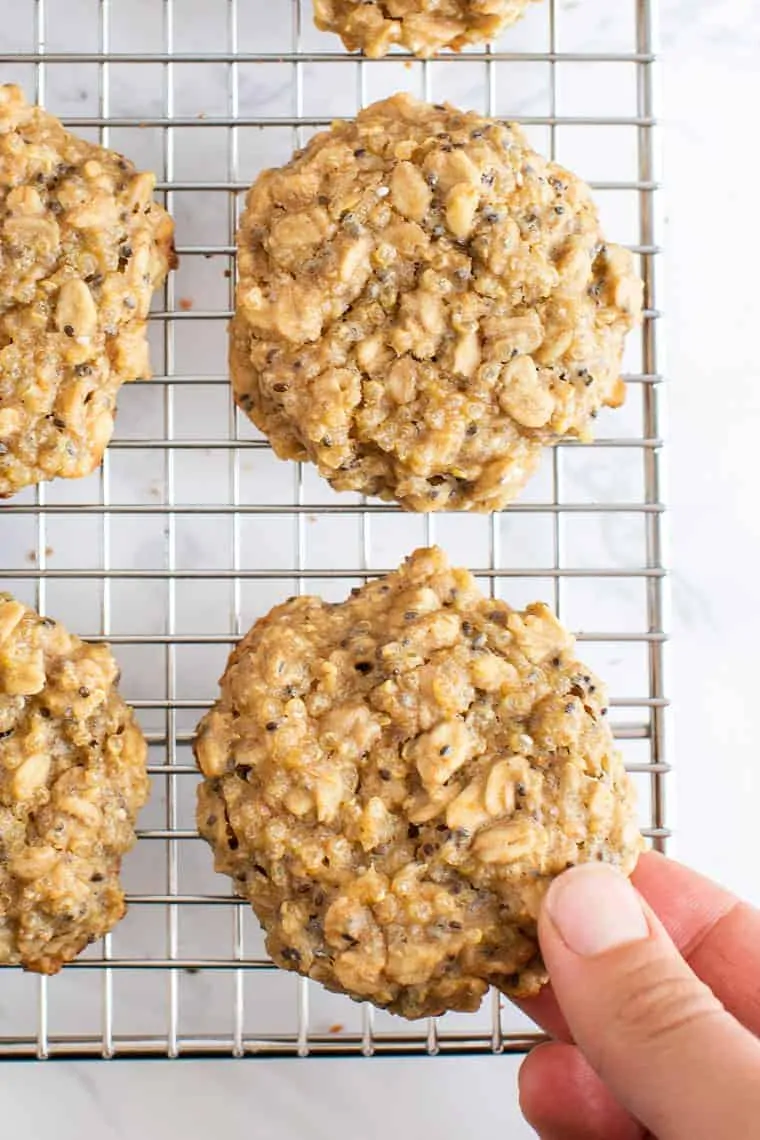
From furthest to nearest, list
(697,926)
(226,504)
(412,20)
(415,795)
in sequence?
(226,504)
(697,926)
(412,20)
(415,795)

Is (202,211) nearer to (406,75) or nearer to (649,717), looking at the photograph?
(406,75)

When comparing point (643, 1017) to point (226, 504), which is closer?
point (643, 1017)

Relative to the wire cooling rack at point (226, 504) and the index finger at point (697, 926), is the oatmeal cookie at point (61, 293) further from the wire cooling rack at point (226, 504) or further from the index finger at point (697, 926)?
the index finger at point (697, 926)

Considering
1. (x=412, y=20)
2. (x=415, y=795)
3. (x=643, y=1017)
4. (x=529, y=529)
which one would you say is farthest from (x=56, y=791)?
(x=412, y=20)

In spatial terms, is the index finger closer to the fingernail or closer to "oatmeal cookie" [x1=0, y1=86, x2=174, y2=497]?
the fingernail

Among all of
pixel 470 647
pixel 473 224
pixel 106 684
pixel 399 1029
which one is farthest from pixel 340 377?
pixel 399 1029

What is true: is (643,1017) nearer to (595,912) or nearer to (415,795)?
(595,912)

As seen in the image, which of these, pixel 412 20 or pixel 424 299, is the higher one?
pixel 412 20

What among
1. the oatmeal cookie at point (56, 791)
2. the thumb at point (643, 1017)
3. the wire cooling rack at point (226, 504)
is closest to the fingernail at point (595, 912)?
the thumb at point (643, 1017)
